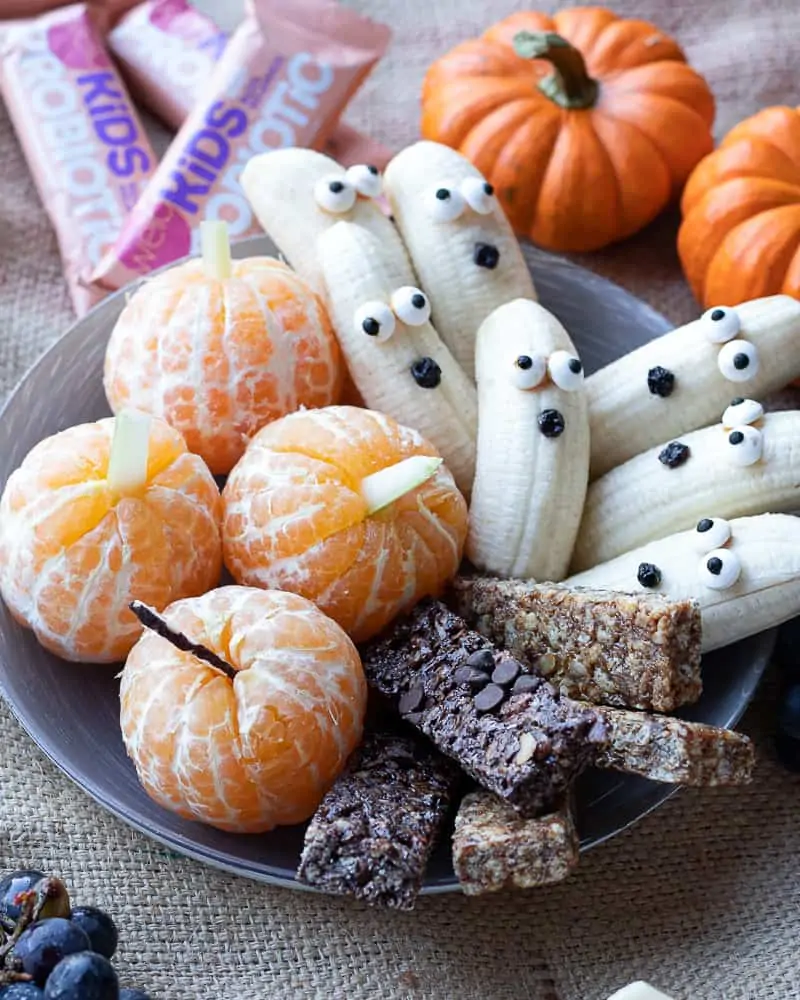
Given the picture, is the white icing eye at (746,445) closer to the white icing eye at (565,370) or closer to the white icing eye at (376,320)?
the white icing eye at (565,370)

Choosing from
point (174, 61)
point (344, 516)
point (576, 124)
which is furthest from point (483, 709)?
point (174, 61)

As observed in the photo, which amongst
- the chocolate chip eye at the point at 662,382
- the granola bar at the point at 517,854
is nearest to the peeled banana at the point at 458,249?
the chocolate chip eye at the point at 662,382

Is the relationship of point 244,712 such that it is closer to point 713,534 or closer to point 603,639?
point 603,639

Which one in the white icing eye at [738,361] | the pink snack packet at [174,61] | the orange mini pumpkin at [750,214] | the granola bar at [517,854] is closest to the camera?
the granola bar at [517,854]

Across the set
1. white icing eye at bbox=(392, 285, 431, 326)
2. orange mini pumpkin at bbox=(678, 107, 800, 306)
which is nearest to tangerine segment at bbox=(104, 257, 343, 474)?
white icing eye at bbox=(392, 285, 431, 326)

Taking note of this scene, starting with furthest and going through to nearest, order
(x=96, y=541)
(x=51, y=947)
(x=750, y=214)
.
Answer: (x=750, y=214), (x=96, y=541), (x=51, y=947)

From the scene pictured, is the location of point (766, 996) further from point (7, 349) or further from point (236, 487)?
point (7, 349)

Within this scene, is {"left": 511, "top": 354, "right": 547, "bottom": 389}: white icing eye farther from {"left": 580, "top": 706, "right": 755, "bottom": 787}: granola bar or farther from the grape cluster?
the grape cluster
